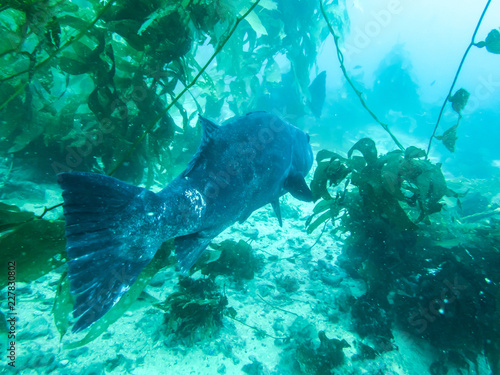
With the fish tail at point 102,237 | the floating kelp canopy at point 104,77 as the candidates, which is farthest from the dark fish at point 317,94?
the fish tail at point 102,237

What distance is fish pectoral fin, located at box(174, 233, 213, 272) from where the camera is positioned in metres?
1.95

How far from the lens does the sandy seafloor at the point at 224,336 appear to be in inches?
87.1

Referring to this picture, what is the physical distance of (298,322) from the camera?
114 inches

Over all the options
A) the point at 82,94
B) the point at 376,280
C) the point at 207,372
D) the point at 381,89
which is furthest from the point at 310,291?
the point at 381,89

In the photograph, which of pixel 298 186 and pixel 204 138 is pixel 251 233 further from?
pixel 204 138

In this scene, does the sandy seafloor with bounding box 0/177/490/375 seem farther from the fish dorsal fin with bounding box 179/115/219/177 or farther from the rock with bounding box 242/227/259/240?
the fish dorsal fin with bounding box 179/115/219/177

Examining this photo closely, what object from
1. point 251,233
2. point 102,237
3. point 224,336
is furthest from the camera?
point 251,233

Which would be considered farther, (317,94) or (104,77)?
(317,94)

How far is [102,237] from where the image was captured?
57.2 inches

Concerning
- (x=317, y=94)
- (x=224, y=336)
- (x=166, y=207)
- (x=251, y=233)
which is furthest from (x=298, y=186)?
(x=317, y=94)

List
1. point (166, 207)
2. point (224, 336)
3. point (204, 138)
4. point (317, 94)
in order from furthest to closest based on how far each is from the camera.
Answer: point (317, 94) < point (224, 336) < point (204, 138) < point (166, 207)

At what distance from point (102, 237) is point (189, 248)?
2.34 ft

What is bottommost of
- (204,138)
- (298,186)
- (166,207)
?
(166,207)

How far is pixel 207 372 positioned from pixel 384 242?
118 inches
